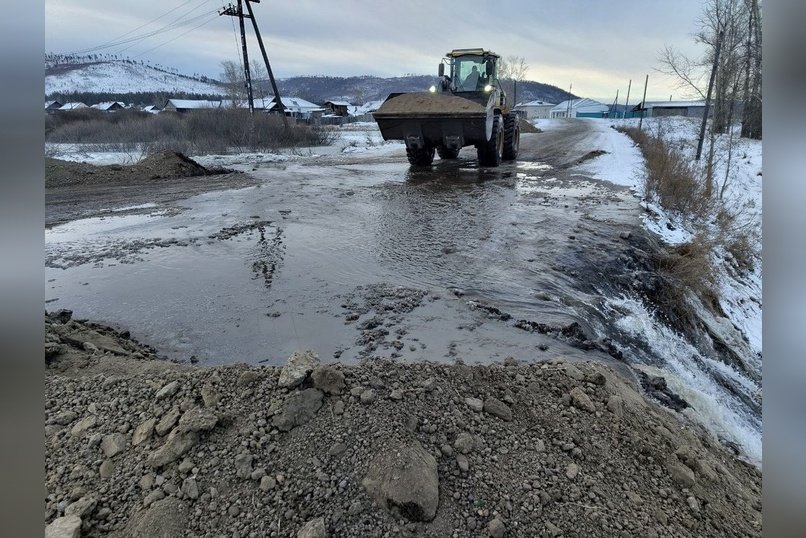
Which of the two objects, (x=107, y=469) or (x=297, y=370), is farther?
(x=297, y=370)

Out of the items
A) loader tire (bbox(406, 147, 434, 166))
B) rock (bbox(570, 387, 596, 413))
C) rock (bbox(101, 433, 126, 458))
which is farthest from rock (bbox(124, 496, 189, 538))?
loader tire (bbox(406, 147, 434, 166))

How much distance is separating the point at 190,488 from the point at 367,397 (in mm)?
963

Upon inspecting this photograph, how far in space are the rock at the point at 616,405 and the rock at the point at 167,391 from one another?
2593 millimetres

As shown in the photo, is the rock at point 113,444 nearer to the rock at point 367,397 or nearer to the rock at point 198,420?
the rock at point 198,420

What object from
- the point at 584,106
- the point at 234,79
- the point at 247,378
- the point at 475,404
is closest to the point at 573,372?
the point at 475,404

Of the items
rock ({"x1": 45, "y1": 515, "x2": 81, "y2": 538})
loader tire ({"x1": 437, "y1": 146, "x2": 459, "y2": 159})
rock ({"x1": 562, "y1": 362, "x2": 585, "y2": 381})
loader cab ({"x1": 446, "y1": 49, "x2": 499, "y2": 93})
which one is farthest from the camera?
loader tire ({"x1": 437, "y1": 146, "x2": 459, "y2": 159})

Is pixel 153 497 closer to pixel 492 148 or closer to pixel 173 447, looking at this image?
pixel 173 447

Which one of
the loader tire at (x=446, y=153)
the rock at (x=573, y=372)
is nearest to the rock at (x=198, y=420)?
the rock at (x=573, y=372)

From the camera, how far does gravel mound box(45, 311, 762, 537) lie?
206 centimetres

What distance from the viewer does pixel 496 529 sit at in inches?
80.0

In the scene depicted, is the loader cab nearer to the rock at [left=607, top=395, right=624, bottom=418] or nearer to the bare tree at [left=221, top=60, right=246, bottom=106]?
the rock at [left=607, top=395, right=624, bottom=418]

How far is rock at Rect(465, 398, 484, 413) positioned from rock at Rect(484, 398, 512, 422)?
1.3 inches

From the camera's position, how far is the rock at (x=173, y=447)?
2230mm

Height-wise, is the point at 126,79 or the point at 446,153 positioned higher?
the point at 126,79
